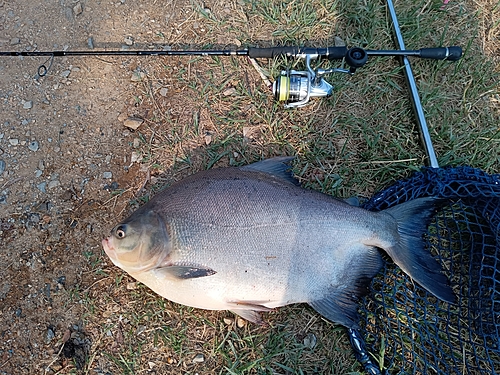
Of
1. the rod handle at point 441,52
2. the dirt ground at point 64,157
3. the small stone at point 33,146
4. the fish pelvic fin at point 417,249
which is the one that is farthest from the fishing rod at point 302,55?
the fish pelvic fin at point 417,249

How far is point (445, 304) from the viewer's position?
9.87 feet

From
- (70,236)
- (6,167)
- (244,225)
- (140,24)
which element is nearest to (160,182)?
(70,236)

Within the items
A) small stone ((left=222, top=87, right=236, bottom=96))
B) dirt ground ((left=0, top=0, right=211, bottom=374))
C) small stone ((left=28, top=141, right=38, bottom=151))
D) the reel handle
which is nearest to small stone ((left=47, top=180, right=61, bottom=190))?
dirt ground ((left=0, top=0, right=211, bottom=374))

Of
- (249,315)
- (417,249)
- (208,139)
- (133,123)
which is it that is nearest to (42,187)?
(133,123)

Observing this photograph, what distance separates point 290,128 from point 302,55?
0.63 m

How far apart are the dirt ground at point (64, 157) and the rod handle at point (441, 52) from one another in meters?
1.47

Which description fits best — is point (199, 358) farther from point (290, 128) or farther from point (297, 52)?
point (297, 52)

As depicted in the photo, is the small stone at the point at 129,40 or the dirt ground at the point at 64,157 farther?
the small stone at the point at 129,40

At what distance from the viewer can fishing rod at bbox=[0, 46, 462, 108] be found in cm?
320

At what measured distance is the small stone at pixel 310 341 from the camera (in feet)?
9.62

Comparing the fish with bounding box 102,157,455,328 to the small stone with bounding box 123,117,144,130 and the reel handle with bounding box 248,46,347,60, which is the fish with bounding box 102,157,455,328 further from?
the reel handle with bounding box 248,46,347,60

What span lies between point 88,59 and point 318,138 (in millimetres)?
2132

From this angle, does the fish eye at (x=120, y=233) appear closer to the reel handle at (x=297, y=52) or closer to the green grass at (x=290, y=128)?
the green grass at (x=290, y=128)

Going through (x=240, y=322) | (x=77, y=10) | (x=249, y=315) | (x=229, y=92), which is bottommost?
(x=240, y=322)
